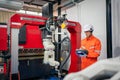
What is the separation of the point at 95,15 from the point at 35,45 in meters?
2.34

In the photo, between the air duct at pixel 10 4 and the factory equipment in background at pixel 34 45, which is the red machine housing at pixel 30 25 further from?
the air duct at pixel 10 4

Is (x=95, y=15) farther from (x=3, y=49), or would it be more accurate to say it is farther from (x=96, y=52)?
(x=3, y=49)

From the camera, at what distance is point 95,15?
17.5 ft

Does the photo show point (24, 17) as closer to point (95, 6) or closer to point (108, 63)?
point (95, 6)

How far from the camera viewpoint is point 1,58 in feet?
12.5

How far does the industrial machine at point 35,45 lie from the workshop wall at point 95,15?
777 millimetres

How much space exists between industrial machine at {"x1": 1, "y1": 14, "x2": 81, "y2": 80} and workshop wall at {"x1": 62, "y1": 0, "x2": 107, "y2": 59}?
2.55 feet

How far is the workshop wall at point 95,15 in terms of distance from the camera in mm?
4988

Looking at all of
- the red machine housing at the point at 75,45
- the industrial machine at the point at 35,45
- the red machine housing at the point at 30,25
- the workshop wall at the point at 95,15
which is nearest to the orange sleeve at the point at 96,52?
the industrial machine at the point at 35,45

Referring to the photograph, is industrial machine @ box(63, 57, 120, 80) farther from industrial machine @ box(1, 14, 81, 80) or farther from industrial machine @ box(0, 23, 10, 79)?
industrial machine @ box(0, 23, 10, 79)

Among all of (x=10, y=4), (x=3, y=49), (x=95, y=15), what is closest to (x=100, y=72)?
(x=3, y=49)

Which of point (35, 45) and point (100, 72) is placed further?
point (35, 45)

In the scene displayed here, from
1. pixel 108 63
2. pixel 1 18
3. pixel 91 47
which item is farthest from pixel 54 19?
pixel 1 18

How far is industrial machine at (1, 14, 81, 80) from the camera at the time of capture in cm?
379
